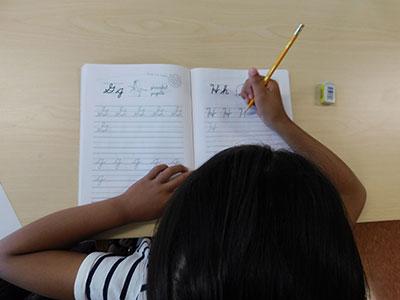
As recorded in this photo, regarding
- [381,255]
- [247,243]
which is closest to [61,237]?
[247,243]

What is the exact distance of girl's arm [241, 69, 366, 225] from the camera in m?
0.64

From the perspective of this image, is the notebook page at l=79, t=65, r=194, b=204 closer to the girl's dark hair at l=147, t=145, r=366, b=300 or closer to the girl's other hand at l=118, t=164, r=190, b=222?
the girl's other hand at l=118, t=164, r=190, b=222

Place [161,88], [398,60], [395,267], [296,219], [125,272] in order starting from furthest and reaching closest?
[395,267], [398,60], [161,88], [125,272], [296,219]

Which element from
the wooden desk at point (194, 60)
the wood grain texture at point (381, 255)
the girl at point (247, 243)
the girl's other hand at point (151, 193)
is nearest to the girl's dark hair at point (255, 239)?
the girl at point (247, 243)

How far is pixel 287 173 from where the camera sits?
42 centimetres

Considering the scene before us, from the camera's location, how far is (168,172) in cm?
60

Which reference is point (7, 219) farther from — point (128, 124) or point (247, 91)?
point (247, 91)

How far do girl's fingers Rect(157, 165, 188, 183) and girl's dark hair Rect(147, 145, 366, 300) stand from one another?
156 mm

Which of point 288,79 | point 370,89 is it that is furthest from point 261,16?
point 370,89

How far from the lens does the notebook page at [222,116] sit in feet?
2.12

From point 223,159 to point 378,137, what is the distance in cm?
39

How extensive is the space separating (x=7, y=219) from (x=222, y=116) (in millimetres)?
375

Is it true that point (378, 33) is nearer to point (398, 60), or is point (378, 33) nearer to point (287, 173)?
point (398, 60)

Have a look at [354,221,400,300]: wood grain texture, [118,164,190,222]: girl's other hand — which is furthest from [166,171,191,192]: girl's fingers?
[354,221,400,300]: wood grain texture
